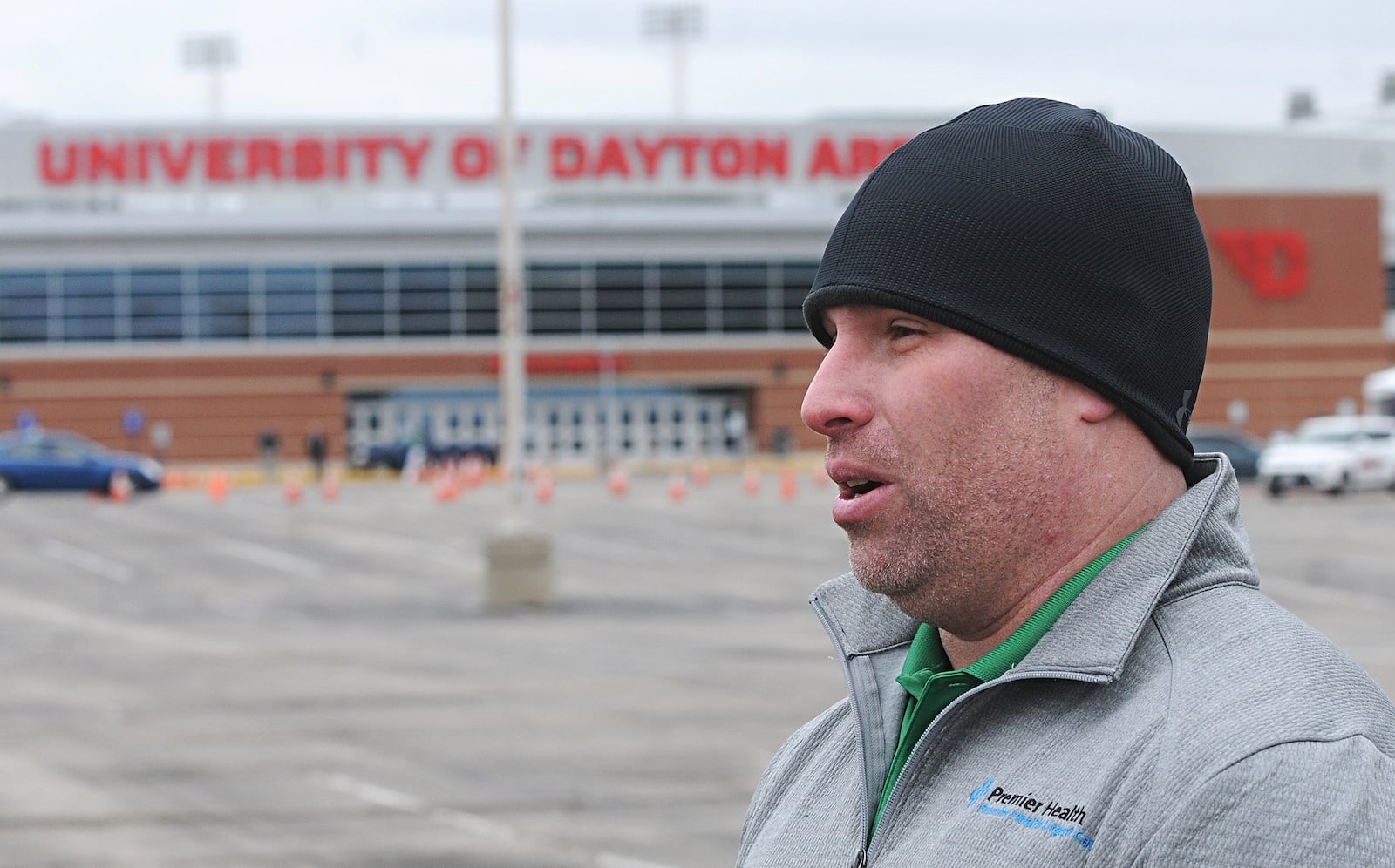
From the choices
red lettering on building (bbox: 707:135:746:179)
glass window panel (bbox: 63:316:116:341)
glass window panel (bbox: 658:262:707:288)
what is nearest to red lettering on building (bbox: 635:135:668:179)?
red lettering on building (bbox: 707:135:746:179)

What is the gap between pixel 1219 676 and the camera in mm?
1504

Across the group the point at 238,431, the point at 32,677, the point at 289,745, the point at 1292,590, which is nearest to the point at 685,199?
the point at 238,431

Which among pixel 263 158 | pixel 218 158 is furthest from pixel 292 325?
pixel 218 158

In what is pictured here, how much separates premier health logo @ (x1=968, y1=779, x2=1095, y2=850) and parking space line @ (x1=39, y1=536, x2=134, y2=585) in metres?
23.9

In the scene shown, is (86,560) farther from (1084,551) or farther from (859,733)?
(1084,551)

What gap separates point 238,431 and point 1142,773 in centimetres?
5668

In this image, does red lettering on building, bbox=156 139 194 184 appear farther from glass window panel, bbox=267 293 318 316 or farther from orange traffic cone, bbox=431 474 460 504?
orange traffic cone, bbox=431 474 460 504

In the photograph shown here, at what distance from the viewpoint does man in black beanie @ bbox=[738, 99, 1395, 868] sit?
1.59 meters

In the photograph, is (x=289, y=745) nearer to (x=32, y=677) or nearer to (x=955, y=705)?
(x=32, y=677)

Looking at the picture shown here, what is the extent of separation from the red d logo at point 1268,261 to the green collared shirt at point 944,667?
5965 cm

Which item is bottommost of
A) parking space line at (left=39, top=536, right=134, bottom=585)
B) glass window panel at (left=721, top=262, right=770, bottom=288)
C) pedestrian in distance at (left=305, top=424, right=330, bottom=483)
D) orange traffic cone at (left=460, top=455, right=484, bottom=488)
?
pedestrian in distance at (left=305, top=424, right=330, bottom=483)

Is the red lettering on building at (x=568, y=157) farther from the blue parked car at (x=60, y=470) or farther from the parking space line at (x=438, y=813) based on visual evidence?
the parking space line at (x=438, y=813)

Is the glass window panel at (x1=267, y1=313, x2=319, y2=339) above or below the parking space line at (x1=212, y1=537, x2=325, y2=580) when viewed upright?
above

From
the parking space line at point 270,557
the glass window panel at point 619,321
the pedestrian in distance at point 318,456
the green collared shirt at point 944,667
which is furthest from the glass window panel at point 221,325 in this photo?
the green collared shirt at point 944,667
